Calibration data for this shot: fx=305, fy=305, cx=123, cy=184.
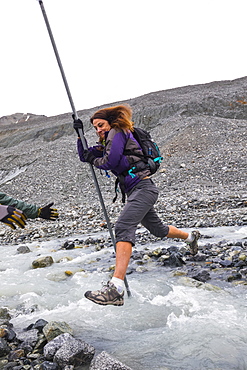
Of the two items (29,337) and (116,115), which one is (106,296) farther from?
(116,115)

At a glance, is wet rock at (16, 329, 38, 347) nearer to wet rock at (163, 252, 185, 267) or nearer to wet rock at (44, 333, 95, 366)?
wet rock at (44, 333, 95, 366)

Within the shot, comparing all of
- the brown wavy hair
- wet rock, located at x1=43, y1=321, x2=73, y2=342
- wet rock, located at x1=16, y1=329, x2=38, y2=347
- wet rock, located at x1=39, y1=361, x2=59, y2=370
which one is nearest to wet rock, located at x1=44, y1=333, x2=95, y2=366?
wet rock, located at x1=39, y1=361, x2=59, y2=370

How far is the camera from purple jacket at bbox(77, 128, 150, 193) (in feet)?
13.8

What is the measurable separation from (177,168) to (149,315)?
56.4ft

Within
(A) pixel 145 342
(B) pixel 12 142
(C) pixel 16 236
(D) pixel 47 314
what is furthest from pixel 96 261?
(B) pixel 12 142

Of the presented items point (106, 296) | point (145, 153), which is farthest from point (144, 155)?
point (106, 296)

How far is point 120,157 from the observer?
424 centimetres

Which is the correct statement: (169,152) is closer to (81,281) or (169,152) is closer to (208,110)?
(208,110)

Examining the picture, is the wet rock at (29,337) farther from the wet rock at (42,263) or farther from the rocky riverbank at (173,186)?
the wet rock at (42,263)

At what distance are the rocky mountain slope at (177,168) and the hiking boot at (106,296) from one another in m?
3.89

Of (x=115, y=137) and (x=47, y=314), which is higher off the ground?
(x=115, y=137)

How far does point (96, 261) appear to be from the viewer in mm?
7250

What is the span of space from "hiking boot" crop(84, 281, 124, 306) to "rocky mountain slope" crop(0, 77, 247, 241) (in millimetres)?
3887

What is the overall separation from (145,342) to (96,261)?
390 cm
